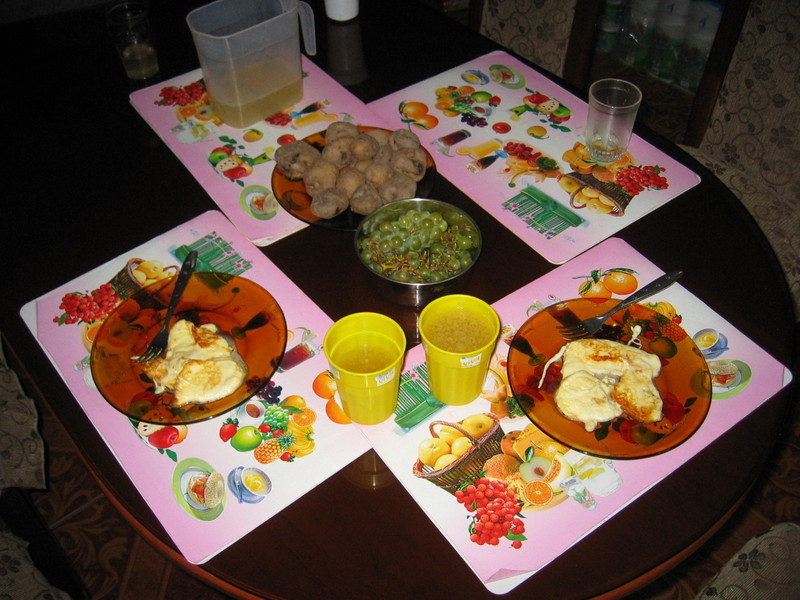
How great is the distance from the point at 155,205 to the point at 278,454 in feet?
2.05

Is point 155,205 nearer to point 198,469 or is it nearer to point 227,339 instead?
point 227,339

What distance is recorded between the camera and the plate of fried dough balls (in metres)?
1.13

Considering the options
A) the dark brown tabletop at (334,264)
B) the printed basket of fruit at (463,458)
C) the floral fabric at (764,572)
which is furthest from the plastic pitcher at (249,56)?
the floral fabric at (764,572)

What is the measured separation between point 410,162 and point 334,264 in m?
0.24

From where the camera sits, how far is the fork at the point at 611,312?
3.24ft

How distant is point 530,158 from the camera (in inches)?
51.9

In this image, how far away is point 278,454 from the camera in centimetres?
89

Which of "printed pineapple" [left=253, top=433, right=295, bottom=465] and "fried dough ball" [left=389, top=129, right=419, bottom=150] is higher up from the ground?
"fried dough ball" [left=389, top=129, right=419, bottom=150]

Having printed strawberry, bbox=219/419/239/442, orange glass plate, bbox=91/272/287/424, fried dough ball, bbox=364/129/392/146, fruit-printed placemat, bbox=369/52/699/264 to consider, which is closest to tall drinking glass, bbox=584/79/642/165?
fruit-printed placemat, bbox=369/52/699/264

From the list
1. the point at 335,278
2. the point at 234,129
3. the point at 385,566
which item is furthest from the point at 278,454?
the point at 234,129

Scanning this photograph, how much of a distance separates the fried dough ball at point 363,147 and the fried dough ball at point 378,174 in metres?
0.05

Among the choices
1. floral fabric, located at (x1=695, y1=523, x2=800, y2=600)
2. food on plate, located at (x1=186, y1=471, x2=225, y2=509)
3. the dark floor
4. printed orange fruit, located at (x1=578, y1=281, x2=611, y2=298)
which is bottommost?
the dark floor

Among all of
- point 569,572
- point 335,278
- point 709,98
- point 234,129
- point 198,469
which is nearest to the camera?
point 569,572

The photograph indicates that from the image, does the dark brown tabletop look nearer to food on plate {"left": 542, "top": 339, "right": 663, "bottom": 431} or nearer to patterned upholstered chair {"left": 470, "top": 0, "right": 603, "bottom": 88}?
food on plate {"left": 542, "top": 339, "right": 663, "bottom": 431}
